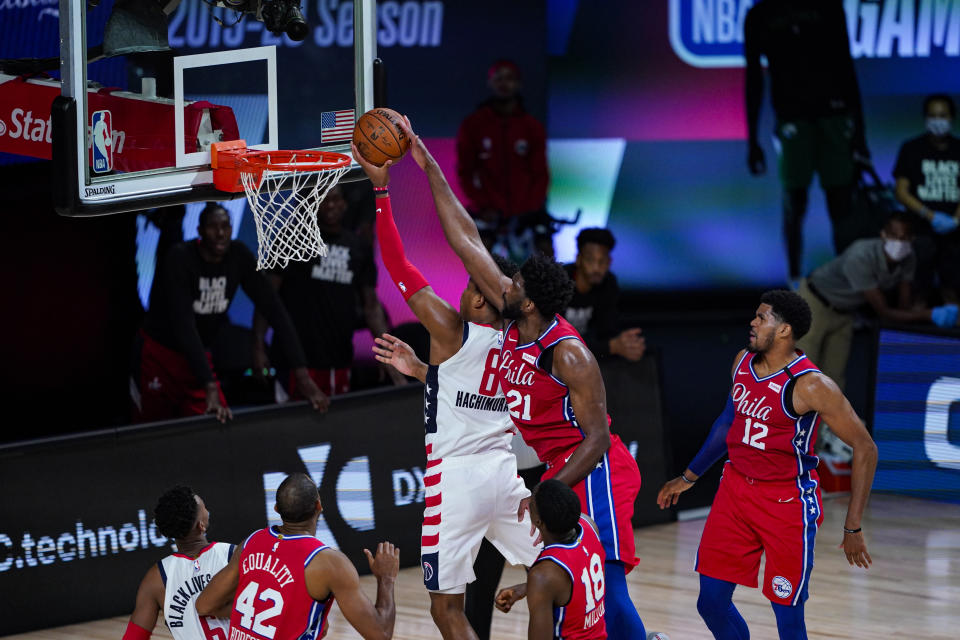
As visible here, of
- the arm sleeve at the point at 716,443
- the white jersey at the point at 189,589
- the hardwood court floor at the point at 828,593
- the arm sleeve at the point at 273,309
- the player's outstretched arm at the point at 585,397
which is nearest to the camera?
the white jersey at the point at 189,589

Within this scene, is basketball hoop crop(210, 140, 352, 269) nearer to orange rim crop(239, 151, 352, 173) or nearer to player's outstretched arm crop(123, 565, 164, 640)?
orange rim crop(239, 151, 352, 173)

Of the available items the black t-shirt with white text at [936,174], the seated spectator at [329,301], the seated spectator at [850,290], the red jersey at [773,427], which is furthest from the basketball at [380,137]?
the black t-shirt with white text at [936,174]

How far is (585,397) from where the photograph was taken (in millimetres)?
5211

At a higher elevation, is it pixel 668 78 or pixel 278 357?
pixel 668 78

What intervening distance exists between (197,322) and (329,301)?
3.15 ft

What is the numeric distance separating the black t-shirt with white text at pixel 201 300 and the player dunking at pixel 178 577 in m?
2.70

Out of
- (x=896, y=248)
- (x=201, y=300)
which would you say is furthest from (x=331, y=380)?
(x=896, y=248)

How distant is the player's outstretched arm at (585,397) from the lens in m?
5.15

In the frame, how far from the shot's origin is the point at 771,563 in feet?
18.0

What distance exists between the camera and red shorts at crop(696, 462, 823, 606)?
544 cm

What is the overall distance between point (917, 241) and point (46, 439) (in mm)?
8225

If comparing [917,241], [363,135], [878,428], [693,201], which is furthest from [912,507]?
[363,135]

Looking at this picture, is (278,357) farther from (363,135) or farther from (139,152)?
(363,135)

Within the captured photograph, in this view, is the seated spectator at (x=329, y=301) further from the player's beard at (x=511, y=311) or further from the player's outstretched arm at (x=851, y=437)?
the player's outstretched arm at (x=851, y=437)
